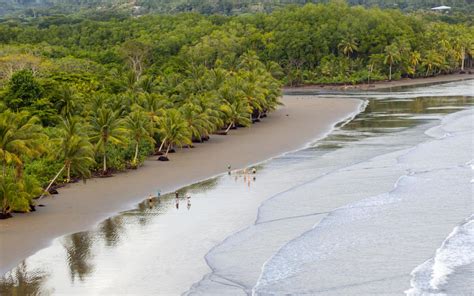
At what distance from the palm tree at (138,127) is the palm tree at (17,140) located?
38.4 ft

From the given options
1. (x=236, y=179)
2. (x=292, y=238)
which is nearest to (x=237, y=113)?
(x=236, y=179)

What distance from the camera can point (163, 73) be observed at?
323ft

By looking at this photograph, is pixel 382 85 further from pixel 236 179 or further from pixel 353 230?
pixel 353 230

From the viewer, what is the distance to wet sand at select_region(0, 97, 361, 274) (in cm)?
3574

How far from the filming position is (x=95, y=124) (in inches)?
1933

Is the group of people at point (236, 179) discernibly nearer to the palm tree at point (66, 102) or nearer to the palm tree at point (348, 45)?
the palm tree at point (66, 102)

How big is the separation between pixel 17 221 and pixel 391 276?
60.3 feet

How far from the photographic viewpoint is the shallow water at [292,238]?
29.0 metres

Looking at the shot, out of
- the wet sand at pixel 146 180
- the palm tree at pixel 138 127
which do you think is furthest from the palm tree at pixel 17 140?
the palm tree at pixel 138 127

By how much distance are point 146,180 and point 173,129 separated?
880 centimetres

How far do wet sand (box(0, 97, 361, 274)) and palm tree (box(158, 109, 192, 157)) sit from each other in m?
1.29

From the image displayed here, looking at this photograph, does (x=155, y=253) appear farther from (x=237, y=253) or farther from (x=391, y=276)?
(x=391, y=276)

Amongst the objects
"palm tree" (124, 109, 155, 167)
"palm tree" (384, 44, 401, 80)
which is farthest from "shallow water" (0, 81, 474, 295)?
"palm tree" (384, 44, 401, 80)

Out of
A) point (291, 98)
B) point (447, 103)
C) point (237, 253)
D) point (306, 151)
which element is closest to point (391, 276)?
point (237, 253)
